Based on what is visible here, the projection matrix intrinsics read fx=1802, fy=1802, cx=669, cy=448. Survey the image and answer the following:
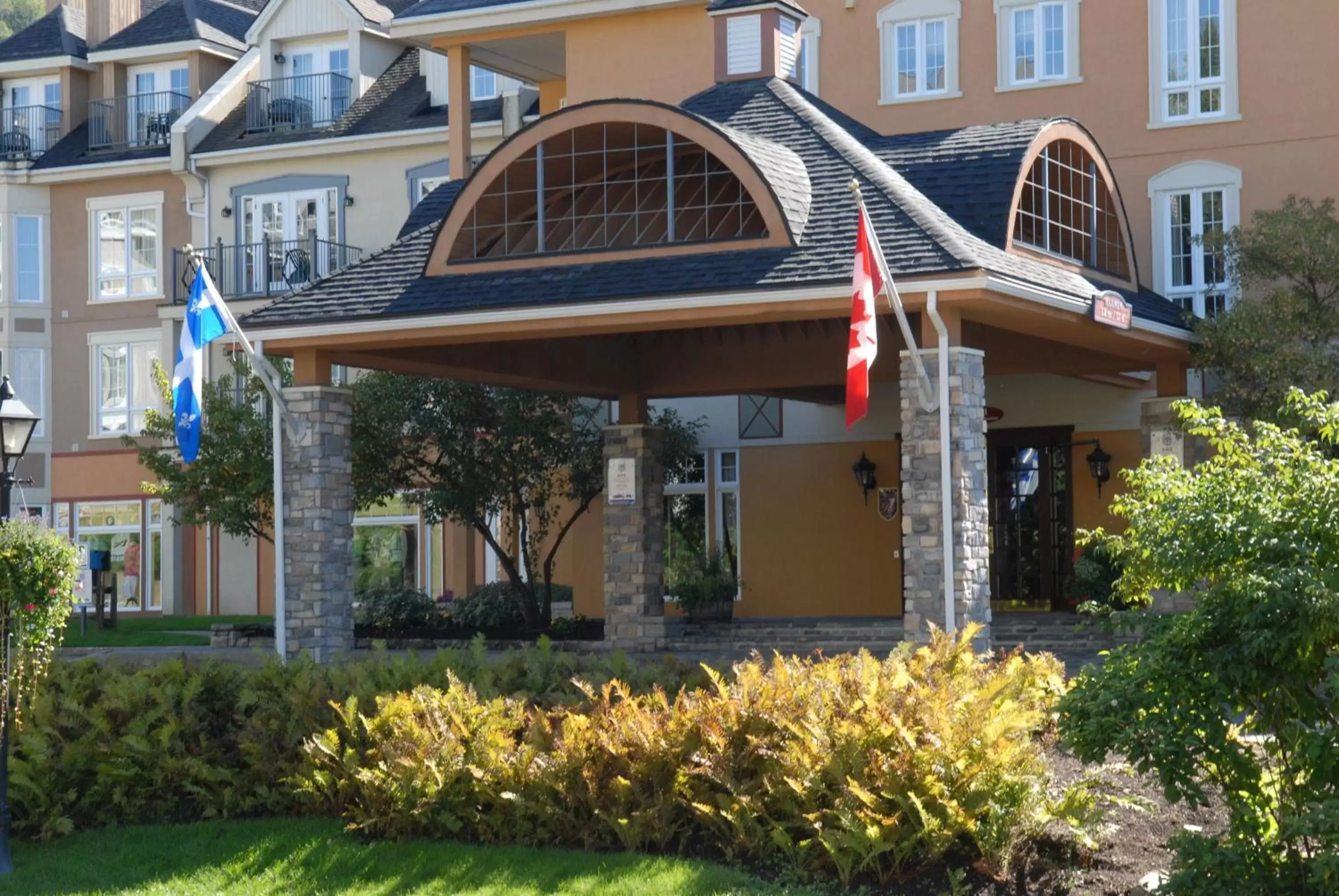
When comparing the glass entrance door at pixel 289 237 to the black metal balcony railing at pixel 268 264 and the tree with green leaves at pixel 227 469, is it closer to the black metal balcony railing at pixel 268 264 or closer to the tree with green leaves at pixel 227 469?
the black metal balcony railing at pixel 268 264

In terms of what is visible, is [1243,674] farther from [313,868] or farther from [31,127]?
[31,127]

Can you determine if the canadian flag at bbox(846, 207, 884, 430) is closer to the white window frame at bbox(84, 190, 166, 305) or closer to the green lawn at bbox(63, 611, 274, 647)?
the green lawn at bbox(63, 611, 274, 647)

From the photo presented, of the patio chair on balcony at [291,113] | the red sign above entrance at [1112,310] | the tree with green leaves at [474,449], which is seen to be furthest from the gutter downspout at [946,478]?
the patio chair on balcony at [291,113]

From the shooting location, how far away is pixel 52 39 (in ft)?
124

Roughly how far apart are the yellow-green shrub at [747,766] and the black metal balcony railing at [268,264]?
2257cm

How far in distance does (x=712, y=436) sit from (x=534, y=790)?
60.2ft

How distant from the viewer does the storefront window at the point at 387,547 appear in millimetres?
34375

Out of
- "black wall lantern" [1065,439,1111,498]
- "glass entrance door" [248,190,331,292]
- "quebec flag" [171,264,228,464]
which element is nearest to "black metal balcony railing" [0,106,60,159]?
"glass entrance door" [248,190,331,292]

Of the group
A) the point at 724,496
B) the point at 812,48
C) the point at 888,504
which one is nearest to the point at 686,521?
the point at 724,496

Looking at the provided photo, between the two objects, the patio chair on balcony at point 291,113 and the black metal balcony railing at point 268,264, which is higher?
the patio chair on balcony at point 291,113

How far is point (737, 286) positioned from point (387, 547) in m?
18.6

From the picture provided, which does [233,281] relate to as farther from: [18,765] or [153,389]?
[18,765]

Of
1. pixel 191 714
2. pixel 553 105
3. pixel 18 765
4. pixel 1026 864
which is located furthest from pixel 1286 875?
pixel 553 105

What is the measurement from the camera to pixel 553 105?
32.0 meters
